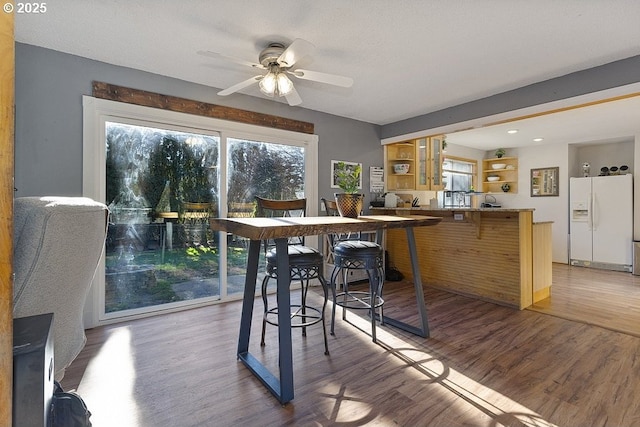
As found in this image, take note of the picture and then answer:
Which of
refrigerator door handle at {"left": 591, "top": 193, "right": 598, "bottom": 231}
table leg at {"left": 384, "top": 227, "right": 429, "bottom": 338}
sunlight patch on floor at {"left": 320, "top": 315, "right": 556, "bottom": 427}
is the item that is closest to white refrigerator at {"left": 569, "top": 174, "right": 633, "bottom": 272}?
refrigerator door handle at {"left": 591, "top": 193, "right": 598, "bottom": 231}

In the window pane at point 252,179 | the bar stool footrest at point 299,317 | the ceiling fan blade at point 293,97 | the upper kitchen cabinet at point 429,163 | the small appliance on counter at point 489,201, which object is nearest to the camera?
the bar stool footrest at point 299,317

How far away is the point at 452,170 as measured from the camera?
20.5 ft

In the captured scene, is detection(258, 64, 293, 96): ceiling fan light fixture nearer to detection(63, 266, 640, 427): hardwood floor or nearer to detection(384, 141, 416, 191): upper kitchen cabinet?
detection(63, 266, 640, 427): hardwood floor

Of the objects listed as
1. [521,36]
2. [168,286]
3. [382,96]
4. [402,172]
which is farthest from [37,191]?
[402,172]

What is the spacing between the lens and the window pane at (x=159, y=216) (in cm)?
282

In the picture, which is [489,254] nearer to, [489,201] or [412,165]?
[412,165]

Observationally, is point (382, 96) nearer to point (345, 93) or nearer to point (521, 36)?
point (345, 93)

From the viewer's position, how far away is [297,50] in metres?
1.92

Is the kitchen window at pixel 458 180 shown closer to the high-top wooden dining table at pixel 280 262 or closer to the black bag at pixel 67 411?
the high-top wooden dining table at pixel 280 262

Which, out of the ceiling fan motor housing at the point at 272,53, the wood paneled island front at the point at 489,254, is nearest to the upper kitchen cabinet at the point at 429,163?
the wood paneled island front at the point at 489,254

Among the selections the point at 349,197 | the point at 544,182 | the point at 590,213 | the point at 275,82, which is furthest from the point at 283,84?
A: the point at 544,182

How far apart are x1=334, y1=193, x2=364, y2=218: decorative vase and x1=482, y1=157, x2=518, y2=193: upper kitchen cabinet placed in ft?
18.5

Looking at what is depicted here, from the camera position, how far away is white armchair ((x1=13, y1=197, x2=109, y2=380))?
2.74ft

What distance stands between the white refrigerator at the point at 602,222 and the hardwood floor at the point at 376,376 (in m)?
3.51
